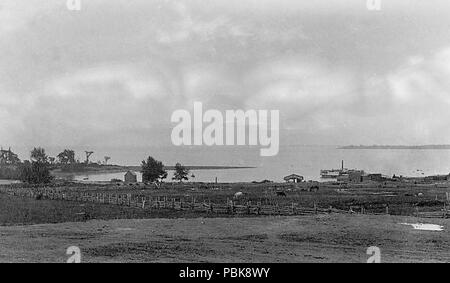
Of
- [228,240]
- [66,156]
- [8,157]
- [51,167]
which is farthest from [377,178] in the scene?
[8,157]

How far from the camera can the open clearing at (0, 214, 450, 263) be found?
1702 centimetres

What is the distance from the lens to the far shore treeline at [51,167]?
78.2m

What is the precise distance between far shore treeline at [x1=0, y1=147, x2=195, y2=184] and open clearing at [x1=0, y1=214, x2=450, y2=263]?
50.9 metres

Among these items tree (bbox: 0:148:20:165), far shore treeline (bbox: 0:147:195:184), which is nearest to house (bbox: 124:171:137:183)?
far shore treeline (bbox: 0:147:195:184)

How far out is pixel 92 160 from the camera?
511ft

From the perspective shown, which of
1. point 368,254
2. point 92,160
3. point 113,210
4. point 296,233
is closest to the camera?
point 368,254

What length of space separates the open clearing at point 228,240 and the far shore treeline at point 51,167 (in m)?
50.9

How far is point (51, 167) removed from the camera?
115 metres

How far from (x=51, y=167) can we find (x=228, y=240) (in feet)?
337

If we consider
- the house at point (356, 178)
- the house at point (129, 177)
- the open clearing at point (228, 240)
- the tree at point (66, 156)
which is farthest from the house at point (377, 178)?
the tree at point (66, 156)

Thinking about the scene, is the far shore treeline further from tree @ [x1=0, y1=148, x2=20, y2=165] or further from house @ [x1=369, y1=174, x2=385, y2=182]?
house @ [x1=369, y1=174, x2=385, y2=182]
